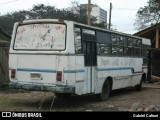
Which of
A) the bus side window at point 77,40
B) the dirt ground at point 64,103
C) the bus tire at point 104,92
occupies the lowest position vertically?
the dirt ground at point 64,103

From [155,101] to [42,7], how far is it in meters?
49.0

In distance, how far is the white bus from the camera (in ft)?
43.0

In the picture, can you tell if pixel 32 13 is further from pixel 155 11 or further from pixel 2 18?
pixel 155 11

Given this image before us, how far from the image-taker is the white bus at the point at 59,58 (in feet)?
43.0

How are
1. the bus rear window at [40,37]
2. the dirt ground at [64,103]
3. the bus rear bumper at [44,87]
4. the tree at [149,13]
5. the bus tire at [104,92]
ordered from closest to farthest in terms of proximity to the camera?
the bus rear bumper at [44,87]
the bus rear window at [40,37]
the dirt ground at [64,103]
the bus tire at [104,92]
the tree at [149,13]

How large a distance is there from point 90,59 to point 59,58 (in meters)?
1.96

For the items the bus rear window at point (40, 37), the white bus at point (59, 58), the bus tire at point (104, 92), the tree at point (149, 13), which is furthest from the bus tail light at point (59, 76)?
the tree at point (149, 13)

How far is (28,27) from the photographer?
46.1 ft

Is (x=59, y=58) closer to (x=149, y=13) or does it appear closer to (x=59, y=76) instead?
(x=59, y=76)

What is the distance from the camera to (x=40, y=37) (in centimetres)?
1369

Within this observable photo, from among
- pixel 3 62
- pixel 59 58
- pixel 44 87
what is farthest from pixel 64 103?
pixel 3 62

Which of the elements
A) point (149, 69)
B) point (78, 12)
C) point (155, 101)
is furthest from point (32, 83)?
point (78, 12)

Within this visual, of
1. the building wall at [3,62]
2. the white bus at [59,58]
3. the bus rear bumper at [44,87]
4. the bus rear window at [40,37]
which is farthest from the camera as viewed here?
the building wall at [3,62]

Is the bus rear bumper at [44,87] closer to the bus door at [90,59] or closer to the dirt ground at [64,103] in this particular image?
the dirt ground at [64,103]
